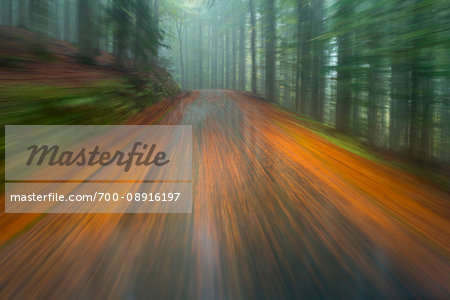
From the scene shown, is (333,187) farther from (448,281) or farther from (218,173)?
(218,173)

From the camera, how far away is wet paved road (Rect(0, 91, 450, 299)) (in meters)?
0.87

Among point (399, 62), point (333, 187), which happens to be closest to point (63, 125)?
point (333, 187)

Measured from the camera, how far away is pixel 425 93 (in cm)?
392

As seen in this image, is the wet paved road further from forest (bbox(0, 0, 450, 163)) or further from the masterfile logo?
forest (bbox(0, 0, 450, 163))

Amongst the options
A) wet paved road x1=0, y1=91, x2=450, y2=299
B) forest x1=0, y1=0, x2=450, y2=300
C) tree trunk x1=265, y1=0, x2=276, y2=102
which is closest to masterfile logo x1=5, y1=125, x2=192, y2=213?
forest x1=0, y1=0, x2=450, y2=300

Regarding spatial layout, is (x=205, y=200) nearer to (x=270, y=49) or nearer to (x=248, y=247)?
(x=248, y=247)

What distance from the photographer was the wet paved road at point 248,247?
866mm

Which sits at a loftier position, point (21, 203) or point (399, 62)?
point (399, 62)

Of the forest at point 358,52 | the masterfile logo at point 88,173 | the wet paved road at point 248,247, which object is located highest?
the forest at point 358,52

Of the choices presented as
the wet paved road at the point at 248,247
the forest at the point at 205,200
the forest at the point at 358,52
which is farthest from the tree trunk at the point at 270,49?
the wet paved road at the point at 248,247

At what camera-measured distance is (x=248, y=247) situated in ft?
3.55

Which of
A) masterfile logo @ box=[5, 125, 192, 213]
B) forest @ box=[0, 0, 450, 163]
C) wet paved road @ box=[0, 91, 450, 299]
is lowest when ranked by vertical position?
wet paved road @ box=[0, 91, 450, 299]

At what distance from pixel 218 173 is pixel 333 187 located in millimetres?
1073

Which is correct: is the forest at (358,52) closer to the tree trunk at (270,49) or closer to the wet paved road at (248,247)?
the tree trunk at (270,49)
